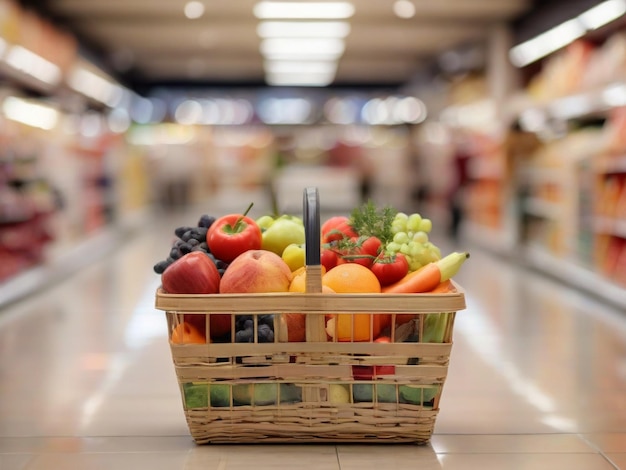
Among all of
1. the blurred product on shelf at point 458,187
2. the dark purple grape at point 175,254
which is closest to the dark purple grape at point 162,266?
the dark purple grape at point 175,254

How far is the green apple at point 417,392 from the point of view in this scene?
283 centimetres

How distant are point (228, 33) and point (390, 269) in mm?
10914

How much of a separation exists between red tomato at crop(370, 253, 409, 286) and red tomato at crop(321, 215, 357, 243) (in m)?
0.24

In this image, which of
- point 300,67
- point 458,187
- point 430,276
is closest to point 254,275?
point 430,276

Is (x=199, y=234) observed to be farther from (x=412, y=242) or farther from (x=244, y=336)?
(x=412, y=242)

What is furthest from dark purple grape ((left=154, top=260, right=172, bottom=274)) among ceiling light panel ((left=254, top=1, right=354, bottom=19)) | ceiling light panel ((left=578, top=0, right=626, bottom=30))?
ceiling light panel ((left=254, top=1, right=354, bottom=19))

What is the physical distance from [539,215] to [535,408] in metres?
6.49

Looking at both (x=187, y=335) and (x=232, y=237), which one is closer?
(x=187, y=335)

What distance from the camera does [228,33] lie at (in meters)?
13.2

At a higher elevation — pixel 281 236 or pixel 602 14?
pixel 602 14

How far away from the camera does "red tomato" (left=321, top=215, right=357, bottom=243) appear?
124 inches

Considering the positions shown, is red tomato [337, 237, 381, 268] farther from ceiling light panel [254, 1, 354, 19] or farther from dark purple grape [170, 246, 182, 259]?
ceiling light panel [254, 1, 354, 19]

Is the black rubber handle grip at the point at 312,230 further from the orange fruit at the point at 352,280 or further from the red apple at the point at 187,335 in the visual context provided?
the red apple at the point at 187,335

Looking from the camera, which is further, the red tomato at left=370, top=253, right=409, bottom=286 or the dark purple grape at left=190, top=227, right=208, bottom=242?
the dark purple grape at left=190, top=227, right=208, bottom=242
